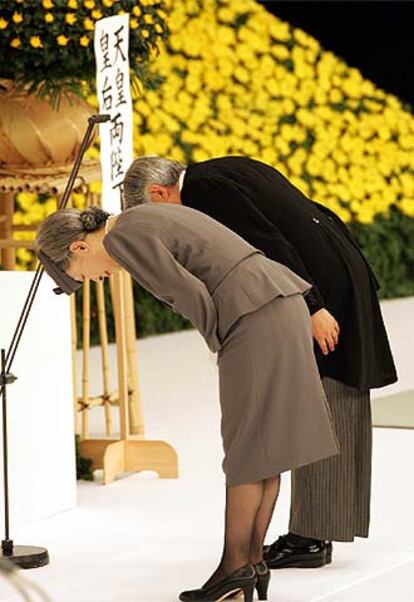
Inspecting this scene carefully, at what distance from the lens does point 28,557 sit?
4184mm

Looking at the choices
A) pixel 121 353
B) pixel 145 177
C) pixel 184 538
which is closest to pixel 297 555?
pixel 184 538

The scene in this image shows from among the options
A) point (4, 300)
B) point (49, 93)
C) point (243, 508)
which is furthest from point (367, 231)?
point (243, 508)

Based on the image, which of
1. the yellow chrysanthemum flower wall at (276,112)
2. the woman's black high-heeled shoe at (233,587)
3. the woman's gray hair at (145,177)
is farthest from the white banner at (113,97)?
the yellow chrysanthemum flower wall at (276,112)

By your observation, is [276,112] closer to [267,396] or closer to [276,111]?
[276,111]

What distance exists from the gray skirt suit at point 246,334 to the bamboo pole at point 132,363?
205cm

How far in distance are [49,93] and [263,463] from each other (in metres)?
2.18

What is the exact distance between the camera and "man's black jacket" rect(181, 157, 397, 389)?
153 inches

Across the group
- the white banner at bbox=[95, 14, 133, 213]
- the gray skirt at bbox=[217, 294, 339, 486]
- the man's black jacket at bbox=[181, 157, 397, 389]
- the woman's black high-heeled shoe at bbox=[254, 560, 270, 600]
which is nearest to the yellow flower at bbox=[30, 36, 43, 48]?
the white banner at bbox=[95, 14, 133, 213]

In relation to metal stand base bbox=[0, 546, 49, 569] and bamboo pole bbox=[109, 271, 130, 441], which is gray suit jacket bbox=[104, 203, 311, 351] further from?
bamboo pole bbox=[109, 271, 130, 441]

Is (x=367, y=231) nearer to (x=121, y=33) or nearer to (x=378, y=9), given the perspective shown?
(x=378, y=9)

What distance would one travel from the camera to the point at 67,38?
17.1ft

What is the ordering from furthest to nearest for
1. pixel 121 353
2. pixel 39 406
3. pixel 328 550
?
pixel 121 353 < pixel 39 406 < pixel 328 550

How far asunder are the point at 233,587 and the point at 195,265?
0.78 metres

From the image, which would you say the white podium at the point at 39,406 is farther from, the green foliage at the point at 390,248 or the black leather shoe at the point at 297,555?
the green foliage at the point at 390,248
